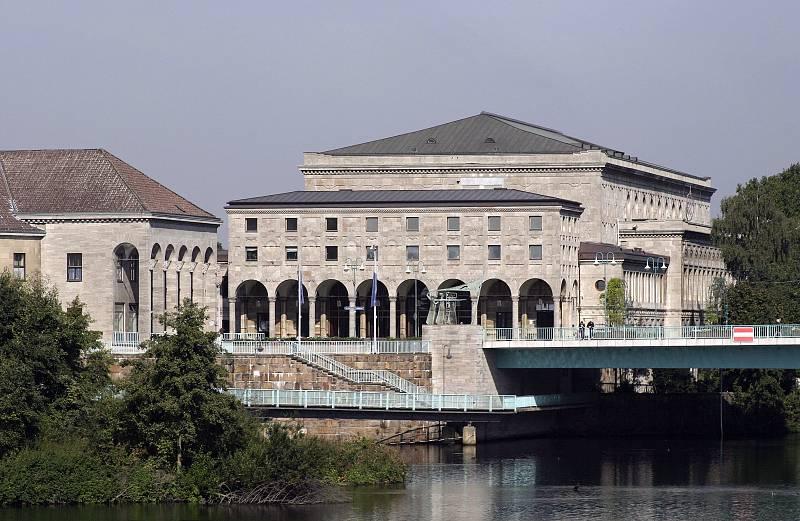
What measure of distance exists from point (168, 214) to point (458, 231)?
82.6 feet

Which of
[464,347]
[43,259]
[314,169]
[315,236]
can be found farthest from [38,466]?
[314,169]

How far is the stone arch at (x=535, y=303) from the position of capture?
6865 inches

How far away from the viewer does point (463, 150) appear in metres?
198

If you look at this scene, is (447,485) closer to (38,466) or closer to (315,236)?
(38,466)

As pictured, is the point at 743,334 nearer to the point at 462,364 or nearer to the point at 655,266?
the point at 462,364

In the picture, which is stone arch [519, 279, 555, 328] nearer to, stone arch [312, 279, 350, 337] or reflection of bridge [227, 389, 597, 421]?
stone arch [312, 279, 350, 337]

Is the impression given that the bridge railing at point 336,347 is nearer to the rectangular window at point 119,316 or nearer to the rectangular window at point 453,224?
the rectangular window at point 119,316

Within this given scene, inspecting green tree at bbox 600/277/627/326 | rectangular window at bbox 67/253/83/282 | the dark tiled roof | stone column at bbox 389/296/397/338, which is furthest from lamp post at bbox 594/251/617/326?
rectangular window at bbox 67/253/83/282

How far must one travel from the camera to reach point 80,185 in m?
158

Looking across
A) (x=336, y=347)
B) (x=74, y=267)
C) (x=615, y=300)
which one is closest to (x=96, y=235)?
(x=74, y=267)

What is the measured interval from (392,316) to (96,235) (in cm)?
2723

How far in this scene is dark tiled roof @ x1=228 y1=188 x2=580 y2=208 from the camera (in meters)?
171

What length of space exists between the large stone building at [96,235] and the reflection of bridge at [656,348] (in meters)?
29.7

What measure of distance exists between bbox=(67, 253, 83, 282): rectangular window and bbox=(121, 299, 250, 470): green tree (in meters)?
52.9
